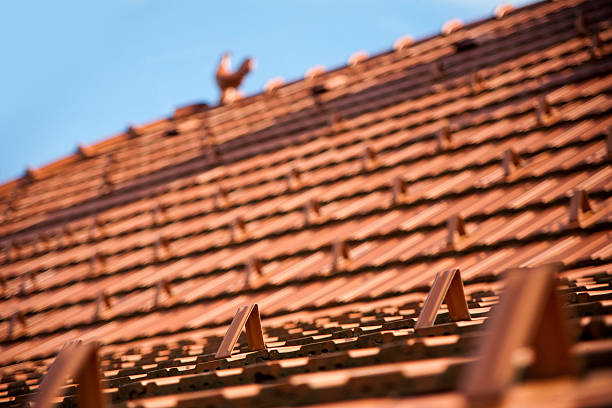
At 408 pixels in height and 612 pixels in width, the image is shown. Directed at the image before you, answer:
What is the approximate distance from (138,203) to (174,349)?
337 centimetres

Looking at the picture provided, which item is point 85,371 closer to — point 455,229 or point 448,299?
point 448,299

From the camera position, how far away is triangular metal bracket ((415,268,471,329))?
2414 mm

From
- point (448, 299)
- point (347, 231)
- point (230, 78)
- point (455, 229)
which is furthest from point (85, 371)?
point (230, 78)

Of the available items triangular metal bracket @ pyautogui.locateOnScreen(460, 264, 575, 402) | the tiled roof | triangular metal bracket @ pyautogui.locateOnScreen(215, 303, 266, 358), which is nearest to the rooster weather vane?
the tiled roof

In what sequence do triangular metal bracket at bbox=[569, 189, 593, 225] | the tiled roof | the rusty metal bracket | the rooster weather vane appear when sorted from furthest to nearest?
the rooster weather vane
the rusty metal bracket
triangular metal bracket at bbox=[569, 189, 593, 225]
the tiled roof

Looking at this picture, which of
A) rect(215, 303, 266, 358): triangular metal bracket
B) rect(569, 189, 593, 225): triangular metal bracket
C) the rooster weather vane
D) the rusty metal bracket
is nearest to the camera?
rect(215, 303, 266, 358): triangular metal bracket

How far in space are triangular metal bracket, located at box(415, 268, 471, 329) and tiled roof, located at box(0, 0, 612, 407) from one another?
0.22 ft

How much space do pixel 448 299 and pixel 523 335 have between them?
1368mm

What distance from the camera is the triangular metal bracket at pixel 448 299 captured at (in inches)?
95.0

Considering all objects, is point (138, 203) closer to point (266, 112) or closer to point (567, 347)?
point (266, 112)

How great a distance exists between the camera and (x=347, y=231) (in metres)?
4.88

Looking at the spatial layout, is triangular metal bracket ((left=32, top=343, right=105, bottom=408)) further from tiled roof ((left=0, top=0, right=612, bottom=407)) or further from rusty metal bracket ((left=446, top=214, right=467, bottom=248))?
rusty metal bracket ((left=446, top=214, right=467, bottom=248))

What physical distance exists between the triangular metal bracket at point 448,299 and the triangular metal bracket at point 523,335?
0.96 metres

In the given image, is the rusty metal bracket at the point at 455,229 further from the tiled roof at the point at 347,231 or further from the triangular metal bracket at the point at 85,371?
the triangular metal bracket at the point at 85,371
